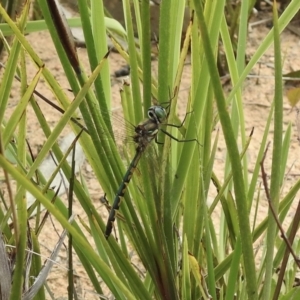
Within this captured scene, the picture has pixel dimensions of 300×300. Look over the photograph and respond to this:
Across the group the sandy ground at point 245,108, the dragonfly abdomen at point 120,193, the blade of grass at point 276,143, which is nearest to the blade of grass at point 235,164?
the blade of grass at point 276,143

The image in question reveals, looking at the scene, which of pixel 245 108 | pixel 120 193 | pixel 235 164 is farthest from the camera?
pixel 245 108

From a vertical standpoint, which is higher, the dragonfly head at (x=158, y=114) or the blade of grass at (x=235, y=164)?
the dragonfly head at (x=158, y=114)

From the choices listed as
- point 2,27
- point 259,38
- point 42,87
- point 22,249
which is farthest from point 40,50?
point 22,249

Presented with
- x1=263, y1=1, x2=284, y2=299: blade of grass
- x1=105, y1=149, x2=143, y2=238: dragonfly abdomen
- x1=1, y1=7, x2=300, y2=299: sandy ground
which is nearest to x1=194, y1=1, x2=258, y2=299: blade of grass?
x1=263, y1=1, x2=284, y2=299: blade of grass

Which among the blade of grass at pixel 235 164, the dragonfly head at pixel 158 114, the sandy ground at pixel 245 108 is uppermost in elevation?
the sandy ground at pixel 245 108

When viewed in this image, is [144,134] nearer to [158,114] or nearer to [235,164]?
[158,114]

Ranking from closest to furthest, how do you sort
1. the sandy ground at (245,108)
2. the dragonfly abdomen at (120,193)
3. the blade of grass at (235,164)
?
the blade of grass at (235,164), the dragonfly abdomen at (120,193), the sandy ground at (245,108)

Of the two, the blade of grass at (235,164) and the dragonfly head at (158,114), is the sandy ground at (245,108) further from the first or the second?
the blade of grass at (235,164)

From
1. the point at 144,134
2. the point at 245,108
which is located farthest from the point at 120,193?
the point at 245,108

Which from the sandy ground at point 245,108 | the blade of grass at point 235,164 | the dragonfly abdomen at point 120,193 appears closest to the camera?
the blade of grass at point 235,164
